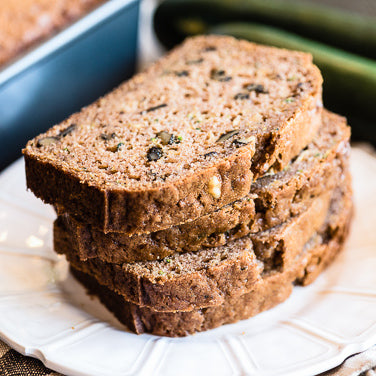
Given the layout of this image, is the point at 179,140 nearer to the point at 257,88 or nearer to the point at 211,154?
the point at 211,154

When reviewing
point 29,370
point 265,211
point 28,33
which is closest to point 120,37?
point 28,33

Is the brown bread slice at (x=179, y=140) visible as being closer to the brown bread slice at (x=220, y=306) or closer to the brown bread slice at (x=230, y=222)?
the brown bread slice at (x=230, y=222)

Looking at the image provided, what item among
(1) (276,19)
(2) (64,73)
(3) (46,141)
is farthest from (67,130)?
(1) (276,19)

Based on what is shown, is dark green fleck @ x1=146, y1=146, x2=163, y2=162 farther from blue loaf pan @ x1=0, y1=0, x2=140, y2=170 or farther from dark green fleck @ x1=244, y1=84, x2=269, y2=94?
blue loaf pan @ x1=0, y1=0, x2=140, y2=170

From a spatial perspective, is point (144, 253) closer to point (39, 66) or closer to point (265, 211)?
point (265, 211)

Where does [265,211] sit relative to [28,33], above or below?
below

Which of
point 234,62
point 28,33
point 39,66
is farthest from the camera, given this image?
point 28,33
